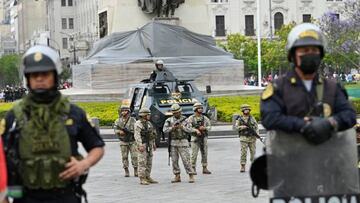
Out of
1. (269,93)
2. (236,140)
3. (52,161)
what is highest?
(269,93)

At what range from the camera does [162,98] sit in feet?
80.0

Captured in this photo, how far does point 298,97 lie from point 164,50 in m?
28.5

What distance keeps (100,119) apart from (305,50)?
2383 centimetres

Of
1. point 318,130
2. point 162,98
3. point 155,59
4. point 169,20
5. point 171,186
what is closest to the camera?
point 318,130

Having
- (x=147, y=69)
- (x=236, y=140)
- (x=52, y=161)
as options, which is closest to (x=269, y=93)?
(x=52, y=161)

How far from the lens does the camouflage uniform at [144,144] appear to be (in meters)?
16.9

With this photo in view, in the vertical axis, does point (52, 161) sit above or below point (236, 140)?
above

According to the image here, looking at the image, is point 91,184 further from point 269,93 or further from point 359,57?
point 359,57

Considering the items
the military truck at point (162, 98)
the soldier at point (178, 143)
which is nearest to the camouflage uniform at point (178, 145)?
the soldier at point (178, 143)

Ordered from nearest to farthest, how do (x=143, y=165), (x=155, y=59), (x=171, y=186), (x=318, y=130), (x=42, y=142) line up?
(x=318, y=130)
(x=42, y=142)
(x=171, y=186)
(x=143, y=165)
(x=155, y=59)

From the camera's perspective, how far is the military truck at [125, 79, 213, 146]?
23594 millimetres

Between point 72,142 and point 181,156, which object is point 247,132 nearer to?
point 181,156

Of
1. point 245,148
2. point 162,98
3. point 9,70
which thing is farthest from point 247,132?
point 9,70

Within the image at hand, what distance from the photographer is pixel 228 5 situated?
102062 millimetres
